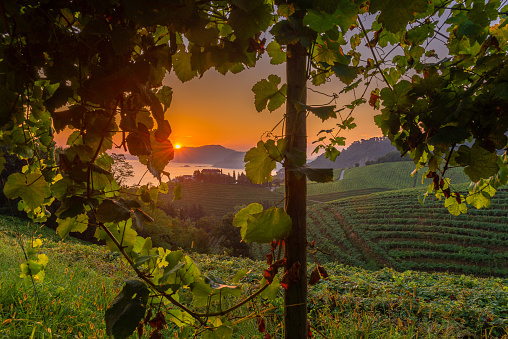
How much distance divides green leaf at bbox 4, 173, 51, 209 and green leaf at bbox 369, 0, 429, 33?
103 cm

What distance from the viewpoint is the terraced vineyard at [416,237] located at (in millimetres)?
23766

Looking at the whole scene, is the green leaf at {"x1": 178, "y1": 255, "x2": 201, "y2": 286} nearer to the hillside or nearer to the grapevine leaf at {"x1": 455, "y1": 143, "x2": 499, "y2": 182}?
the grapevine leaf at {"x1": 455, "y1": 143, "x2": 499, "y2": 182}

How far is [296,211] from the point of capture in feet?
3.19

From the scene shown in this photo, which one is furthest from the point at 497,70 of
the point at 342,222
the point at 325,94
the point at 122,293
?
the point at 342,222

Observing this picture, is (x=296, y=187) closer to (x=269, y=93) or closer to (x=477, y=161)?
(x=269, y=93)

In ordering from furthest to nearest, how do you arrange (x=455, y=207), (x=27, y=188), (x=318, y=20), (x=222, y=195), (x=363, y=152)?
(x=363, y=152) < (x=222, y=195) < (x=455, y=207) < (x=27, y=188) < (x=318, y=20)

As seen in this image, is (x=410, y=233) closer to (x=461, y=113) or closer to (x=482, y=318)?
(x=482, y=318)

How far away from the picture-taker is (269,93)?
96 cm

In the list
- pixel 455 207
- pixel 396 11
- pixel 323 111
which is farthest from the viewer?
pixel 455 207

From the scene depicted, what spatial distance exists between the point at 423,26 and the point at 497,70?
75cm

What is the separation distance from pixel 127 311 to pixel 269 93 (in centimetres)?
78

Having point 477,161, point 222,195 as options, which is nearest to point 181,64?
point 477,161

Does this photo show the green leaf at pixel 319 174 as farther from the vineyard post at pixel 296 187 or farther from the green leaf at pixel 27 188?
the green leaf at pixel 27 188

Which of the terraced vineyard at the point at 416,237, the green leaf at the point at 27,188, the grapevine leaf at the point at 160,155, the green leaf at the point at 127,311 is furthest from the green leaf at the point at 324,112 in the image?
the terraced vineyard at the point at 416,237
